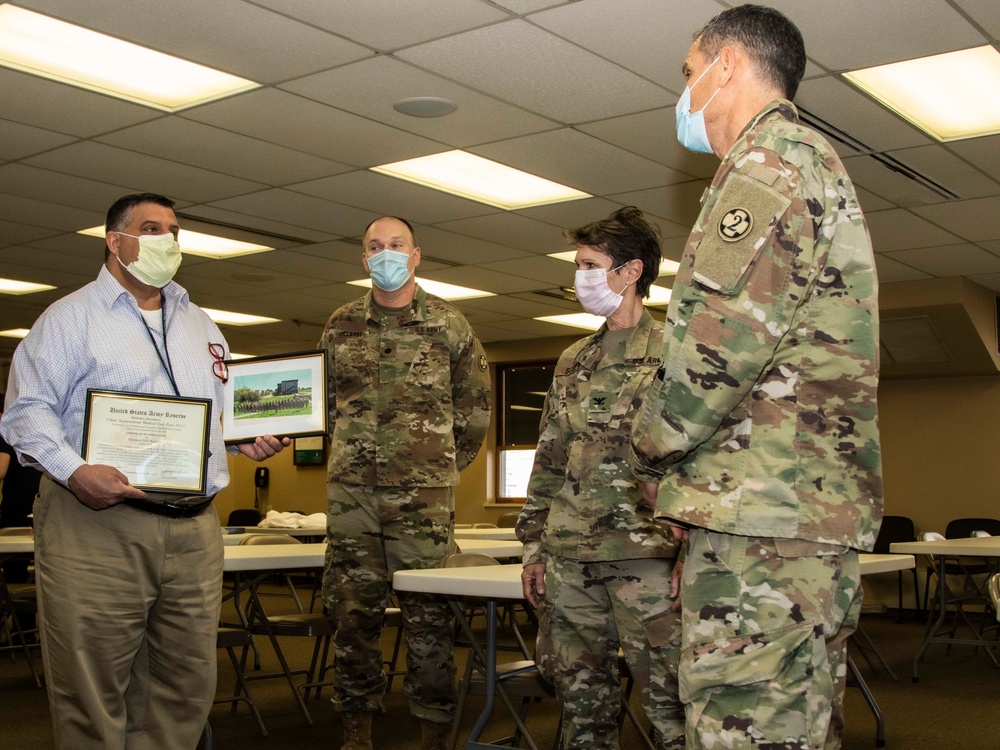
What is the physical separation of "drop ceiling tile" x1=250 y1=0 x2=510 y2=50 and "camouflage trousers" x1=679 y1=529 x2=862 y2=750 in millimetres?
3153

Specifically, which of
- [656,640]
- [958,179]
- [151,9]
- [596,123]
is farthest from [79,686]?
[958,179]

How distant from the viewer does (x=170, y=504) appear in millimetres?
2621

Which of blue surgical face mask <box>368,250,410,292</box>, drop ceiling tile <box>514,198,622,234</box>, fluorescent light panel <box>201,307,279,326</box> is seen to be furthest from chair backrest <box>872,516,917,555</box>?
blue surgical face mask <box>368,250,410,292</box>

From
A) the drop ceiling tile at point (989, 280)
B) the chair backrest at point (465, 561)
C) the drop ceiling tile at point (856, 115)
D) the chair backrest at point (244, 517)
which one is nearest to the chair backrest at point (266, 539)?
the chair backrest at point (465, 561)

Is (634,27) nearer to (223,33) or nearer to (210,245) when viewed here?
(223,33)

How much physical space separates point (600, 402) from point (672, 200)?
4.58m

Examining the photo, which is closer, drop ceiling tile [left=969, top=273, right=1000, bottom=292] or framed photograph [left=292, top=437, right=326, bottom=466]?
drop ceiling tile [left=969, top=273, right=1000, bottom=292]

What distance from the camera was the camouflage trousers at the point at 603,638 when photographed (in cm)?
256

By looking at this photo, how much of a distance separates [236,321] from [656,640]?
10136mm

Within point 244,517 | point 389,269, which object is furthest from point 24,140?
point 244,517

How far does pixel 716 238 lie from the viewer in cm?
159

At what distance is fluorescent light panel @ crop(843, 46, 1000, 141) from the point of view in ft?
15.9

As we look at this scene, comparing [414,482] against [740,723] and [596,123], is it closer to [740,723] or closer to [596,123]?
[740,723]

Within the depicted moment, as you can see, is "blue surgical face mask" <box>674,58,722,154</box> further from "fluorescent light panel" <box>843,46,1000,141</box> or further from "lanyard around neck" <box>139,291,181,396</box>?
"fluorescent light panel" <box>843,46,1000,141</box>
